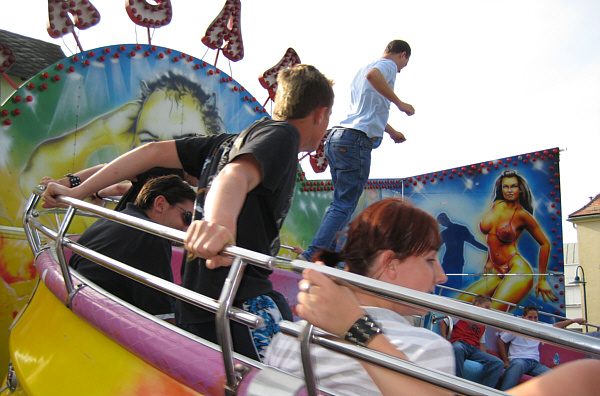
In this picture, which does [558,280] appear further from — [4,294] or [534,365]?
[4,294]

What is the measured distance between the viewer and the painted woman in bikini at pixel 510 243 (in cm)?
514

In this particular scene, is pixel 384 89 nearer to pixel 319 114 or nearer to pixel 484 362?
pixel 319 114

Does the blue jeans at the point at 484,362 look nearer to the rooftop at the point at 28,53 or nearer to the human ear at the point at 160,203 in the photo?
the human ear at the point at 160,203

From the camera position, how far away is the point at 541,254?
204 inches

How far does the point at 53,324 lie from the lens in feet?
5.55

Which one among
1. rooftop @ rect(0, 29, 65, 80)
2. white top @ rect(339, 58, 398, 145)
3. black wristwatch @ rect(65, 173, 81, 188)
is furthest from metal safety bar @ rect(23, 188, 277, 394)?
rooftop @ rect(0, 29, 65, 80)

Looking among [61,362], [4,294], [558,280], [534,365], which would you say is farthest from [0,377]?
[558,280]

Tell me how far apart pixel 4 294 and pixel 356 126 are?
9.06 feet

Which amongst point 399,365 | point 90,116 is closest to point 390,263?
point 399,365

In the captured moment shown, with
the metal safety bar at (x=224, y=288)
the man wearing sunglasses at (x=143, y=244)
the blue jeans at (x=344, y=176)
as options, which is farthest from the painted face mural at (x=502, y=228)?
the metal safety bar at (x=224, y=288)

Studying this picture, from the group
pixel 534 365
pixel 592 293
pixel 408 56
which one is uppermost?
pixel 408 56

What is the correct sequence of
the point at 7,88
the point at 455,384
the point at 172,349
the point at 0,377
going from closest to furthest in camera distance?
the point at 455,384 → the point at 172,349 → the point at 0,377 → the point at 7,88

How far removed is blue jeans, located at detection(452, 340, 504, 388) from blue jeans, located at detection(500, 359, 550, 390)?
12 centimetres

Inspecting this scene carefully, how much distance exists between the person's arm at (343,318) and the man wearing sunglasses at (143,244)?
1.47 metres
